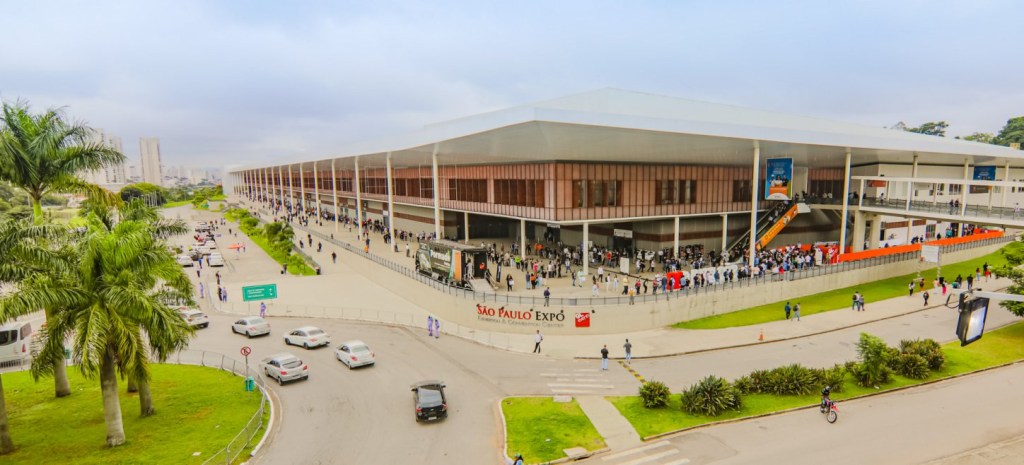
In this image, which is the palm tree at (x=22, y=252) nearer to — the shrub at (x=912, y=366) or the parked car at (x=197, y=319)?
the parked car at (x=197, y=319)

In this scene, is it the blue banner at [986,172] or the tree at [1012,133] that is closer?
the blue banner at [986,172]

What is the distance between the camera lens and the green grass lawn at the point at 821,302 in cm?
2636

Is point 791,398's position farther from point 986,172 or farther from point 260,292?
point 986,172

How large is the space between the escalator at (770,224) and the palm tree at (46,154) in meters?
37.1

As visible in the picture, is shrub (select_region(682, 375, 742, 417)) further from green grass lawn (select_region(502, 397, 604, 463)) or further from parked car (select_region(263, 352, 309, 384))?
parked car (select_region(263, 352, 309, 384))

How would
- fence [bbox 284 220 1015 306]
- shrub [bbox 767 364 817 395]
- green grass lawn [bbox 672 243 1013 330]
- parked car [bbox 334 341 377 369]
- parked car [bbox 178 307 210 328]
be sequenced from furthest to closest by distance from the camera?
parked car [bbox 178 307 210 328] < green grass lawn [bbox 672 243 1013 330] < fence [bbox 284 220 1015 306] < parked car [bbox 334 341 377 369] < shrub [bbox 767 364 817 395]

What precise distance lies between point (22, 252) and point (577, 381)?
54.2 ft

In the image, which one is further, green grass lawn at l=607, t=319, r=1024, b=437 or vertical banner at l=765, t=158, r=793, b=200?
vertical banner at l=765, t=158, r=793, b=200

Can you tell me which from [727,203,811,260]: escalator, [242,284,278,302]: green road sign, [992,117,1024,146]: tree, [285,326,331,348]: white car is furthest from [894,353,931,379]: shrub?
[992,117,1024,146]: tree

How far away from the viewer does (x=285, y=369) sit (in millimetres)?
18609

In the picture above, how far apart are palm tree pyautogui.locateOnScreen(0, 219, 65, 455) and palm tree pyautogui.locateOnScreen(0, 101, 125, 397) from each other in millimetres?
1413

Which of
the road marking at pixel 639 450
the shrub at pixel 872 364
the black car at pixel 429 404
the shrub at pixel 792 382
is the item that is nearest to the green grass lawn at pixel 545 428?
the road marking at pixel 639 450

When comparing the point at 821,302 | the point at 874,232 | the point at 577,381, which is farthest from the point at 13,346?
the point at 874,232

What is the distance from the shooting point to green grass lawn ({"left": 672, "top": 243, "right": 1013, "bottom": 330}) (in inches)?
1038
